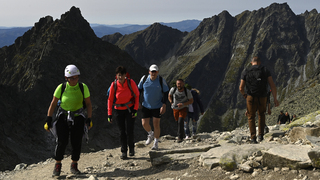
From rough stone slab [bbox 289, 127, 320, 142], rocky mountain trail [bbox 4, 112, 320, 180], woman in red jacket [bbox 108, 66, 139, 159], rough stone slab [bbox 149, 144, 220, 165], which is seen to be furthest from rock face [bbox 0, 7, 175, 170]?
rough stone slab [bbox 289, 127, 320, 142]

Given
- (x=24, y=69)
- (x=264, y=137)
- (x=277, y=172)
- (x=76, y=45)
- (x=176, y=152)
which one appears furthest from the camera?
(x=76, y=45)

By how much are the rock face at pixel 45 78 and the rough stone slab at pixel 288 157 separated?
39.5 m

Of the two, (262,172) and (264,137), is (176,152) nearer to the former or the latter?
(262,172)

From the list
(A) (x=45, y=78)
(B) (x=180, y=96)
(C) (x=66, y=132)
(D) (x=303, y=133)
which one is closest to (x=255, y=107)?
(D) (x=303, y=133)

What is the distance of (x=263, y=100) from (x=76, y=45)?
87286 millimetres

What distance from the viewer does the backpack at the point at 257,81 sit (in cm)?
811

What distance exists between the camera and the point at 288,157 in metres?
5.26

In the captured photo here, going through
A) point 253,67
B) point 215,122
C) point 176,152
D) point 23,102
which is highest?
point 253,67

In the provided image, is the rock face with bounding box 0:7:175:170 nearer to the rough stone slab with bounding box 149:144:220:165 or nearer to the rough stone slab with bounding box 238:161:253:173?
the rough stone slab with bounding box 149:144:220:165

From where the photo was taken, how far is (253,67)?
26.9 ft

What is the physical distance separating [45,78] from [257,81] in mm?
70095

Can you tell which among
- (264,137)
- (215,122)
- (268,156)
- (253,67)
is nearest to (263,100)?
(253,67)

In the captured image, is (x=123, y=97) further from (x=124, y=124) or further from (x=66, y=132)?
(x=66, y=132)

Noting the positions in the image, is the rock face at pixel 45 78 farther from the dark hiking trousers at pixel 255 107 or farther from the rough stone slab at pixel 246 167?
the rough stone slab at pixel 246 167
